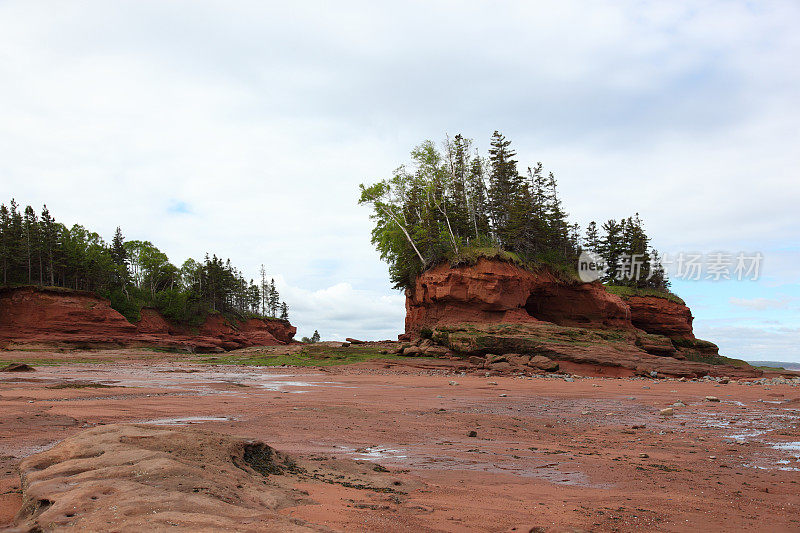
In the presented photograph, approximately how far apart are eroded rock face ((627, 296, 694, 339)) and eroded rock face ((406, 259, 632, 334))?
5.95 meters

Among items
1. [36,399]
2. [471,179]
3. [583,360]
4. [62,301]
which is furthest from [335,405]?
[62,301]

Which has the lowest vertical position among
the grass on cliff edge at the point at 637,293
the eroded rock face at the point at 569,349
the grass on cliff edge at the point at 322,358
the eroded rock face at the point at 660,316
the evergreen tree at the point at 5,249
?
the grass on cliff edge at the point at 322,358

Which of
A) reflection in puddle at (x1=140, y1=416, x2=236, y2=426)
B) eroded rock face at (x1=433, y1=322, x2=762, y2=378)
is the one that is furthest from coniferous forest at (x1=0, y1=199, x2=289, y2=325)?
reflection in puddle at (x1=140, y1=416, x2=236, y2=426)

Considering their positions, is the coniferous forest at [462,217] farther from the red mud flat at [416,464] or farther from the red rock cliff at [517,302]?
the red mud flat at [416,464]

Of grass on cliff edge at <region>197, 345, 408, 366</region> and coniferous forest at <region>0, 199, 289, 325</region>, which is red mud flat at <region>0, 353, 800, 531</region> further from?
coniferous forest at <region>0, 199, 289, 325</region>

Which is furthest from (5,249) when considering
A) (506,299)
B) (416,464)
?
(416,464)

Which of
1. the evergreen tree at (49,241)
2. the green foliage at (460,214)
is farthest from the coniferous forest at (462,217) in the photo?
the evergreen tree at (49,241)

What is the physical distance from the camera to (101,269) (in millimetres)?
63188

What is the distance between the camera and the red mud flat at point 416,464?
321 cm

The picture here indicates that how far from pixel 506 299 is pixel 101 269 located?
182 feet

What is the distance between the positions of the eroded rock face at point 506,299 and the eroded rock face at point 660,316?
595cm

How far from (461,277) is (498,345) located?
8.44 m

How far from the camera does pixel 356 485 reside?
421cm

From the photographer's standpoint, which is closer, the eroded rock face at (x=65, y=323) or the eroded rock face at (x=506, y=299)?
the eroded rock face at (x=506, y=299)
